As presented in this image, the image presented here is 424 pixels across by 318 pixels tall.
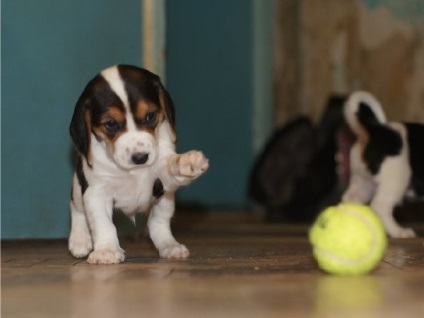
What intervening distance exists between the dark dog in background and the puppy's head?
3.79 metres

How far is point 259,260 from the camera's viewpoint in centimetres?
337

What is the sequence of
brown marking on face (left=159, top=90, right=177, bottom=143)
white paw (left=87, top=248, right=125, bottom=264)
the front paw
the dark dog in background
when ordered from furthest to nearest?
the dark dog in background < brown marking on face (left=159, top=90, right=177, bottom=143) < white paw (left=87, top=248, right=125, bottom=264) < the front paw

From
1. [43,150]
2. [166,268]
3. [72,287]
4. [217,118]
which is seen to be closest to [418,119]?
[217,118]

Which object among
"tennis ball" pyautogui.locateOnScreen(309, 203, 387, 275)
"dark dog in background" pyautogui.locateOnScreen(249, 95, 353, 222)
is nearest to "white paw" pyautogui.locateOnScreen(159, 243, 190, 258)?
"tennis ball" pyautogui.locateOnScreen(309, 203, 387, 275)

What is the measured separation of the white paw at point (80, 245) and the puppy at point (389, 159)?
2045 millimetres

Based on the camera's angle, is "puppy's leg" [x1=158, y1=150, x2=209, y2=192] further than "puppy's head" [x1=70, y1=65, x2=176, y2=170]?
No

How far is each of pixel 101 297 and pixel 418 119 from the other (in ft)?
16.1

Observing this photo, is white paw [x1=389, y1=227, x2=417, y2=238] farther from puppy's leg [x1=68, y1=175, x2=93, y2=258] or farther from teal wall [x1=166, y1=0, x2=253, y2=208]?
teal wall [x1=166, y1=0, x2=253, y2=208]

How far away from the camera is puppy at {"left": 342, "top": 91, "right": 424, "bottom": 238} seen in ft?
16.9

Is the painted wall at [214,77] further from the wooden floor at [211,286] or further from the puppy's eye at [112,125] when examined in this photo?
the puppy's eye at [112,125]

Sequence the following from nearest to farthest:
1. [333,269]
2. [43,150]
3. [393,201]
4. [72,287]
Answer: [72,287], [333,269], [43,150], [393,201]

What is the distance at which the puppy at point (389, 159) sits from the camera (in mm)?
5141

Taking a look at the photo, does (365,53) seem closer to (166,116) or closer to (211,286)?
(166,116)

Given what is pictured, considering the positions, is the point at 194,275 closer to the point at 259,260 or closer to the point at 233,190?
the point at 259,260
